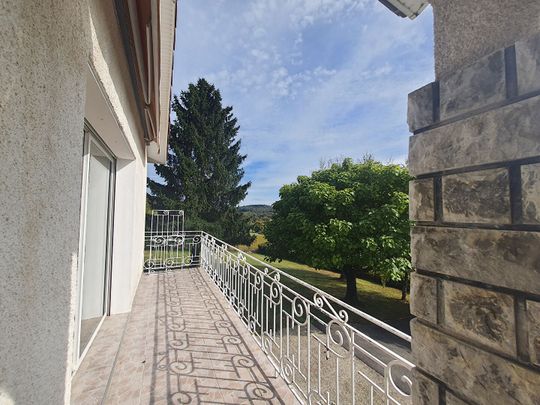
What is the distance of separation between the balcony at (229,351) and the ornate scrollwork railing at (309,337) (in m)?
0.01

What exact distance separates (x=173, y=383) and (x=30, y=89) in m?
2.53

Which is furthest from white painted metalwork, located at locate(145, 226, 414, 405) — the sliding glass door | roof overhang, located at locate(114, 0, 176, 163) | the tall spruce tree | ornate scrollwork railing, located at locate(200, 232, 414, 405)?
the tall spruce tree

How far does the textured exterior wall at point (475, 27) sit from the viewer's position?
659 mm

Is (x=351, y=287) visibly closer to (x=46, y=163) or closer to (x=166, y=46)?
(x=166, y=46)

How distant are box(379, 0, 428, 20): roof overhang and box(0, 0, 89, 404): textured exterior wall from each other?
54.3 inches

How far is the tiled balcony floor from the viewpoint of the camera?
2.19 m

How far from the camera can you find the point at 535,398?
55cm

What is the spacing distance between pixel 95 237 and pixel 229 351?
6.85 feet

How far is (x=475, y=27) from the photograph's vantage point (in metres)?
0.77

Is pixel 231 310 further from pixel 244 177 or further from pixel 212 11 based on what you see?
pixel 244 177

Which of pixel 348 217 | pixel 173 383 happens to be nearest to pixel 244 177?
pixel 348 217

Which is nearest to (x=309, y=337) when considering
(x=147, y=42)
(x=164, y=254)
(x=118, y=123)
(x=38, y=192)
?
(x=38, y=192)

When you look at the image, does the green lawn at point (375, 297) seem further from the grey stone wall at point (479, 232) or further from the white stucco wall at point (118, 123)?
the grey stone wall at point (479, 232)

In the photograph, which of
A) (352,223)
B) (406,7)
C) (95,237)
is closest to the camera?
(406,7)
